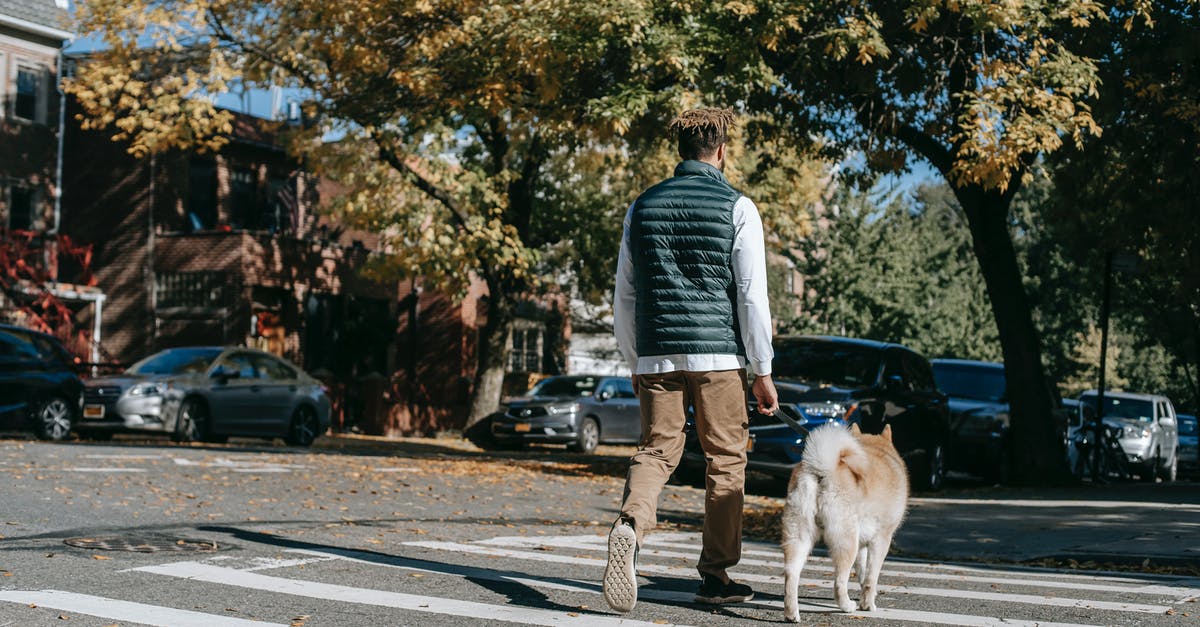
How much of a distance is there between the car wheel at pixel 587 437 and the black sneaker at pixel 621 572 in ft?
68.7

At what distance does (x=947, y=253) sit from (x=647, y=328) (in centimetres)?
4174

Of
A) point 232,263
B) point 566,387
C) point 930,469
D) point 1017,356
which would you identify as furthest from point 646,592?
point 232,263

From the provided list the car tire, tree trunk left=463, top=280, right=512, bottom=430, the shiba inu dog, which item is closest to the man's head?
the shiba inu dog

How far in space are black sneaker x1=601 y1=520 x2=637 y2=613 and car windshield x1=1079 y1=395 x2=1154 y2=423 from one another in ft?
80.1

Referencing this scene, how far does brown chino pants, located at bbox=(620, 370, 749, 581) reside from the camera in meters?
6.06

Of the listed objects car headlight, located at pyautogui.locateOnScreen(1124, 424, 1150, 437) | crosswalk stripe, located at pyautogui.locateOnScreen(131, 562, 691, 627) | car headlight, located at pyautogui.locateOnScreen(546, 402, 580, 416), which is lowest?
crosswalk stripe, located at pyautogui.locateOnScreen(131, 562, 691, 627)

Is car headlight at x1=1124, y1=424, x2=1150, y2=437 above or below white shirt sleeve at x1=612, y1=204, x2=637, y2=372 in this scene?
below

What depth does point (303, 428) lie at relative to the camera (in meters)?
23.0

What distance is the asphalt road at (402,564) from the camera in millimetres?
5809

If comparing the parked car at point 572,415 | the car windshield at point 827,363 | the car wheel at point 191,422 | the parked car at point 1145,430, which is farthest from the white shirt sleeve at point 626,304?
the parked car at point 572,415

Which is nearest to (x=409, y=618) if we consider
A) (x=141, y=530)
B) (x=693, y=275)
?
(x=693, y=275)

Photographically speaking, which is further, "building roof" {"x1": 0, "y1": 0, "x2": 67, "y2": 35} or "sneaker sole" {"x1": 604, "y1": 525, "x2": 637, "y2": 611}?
"building roof" {"x1": 0, "y1": 0, "x2": 67, "y2": 35}

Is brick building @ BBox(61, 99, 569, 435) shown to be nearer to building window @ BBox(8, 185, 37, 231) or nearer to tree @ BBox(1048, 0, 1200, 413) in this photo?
building window @ BBox(8, 185, 37, 231)

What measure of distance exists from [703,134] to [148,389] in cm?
1630
